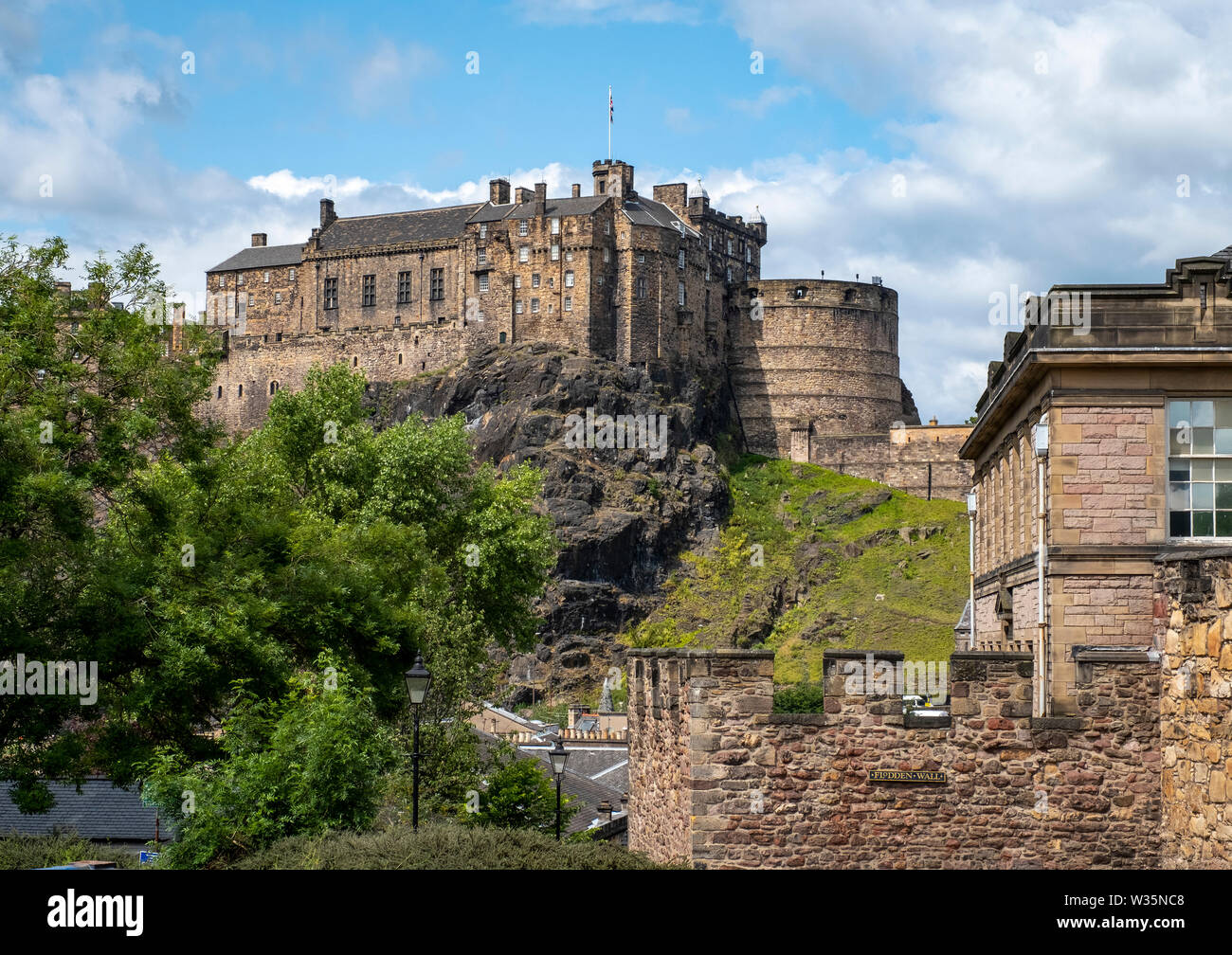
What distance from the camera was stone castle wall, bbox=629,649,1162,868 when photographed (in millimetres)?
15016

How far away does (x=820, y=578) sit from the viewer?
88.3 m

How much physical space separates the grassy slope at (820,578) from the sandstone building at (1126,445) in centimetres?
5547

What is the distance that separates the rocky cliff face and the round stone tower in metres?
8.07

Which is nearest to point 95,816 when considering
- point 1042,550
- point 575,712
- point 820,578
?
point 1042,550

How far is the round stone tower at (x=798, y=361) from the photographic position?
4252 inches

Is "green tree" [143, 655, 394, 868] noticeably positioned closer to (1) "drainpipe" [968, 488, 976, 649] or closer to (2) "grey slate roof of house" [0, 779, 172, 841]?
(1) "drainpipe" [968, 488, 976, 649]

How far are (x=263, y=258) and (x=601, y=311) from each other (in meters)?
27.8

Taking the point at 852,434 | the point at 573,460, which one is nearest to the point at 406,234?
the point at 573,460

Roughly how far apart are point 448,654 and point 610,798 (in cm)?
739

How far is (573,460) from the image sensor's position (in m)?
91.8

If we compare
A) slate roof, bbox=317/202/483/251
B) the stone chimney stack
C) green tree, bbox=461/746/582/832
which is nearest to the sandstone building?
green tree, bbox=461/746/582/832

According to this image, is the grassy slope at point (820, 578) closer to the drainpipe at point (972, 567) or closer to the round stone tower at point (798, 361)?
the round stone tower at point (798, 361)

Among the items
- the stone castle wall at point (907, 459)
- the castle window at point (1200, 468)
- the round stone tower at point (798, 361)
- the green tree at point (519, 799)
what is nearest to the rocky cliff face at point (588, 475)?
the round stone tower at point (798, 361)
